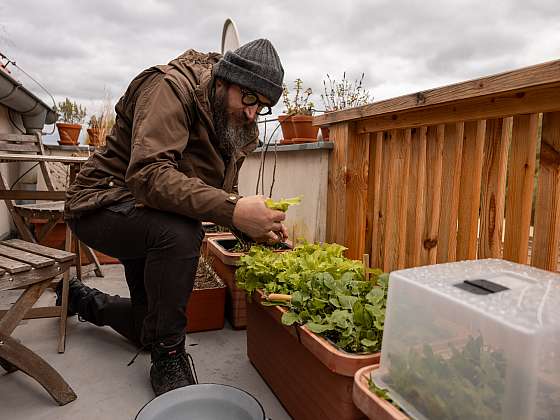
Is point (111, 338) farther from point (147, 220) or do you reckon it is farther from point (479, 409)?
point (479, 409)

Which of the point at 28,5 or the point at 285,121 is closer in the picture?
the point at 285,121

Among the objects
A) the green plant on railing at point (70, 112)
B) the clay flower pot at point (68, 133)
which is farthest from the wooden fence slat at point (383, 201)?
the green plant on railing at point (70, 112)

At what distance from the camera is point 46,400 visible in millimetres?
1548

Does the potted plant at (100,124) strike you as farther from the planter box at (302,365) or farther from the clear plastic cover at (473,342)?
the clear plastic cover at (473,342)

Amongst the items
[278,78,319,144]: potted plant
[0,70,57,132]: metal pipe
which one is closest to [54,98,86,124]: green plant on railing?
[0,70,57,132]: metal pipe

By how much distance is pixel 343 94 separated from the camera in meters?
3.48

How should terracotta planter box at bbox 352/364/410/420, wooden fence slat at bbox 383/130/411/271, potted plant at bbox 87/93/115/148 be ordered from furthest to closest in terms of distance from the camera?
potted plant at bbox 87/93/115/148 → wooden fence slat at bbox 383/130/411/271 → terracotta planter box at bbox 352/364/410/420

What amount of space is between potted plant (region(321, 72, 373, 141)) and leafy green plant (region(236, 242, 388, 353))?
2039mm

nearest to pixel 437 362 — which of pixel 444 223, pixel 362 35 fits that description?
pixel 444 223

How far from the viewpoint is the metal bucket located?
1.18 metres

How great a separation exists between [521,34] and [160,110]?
5.54 feet

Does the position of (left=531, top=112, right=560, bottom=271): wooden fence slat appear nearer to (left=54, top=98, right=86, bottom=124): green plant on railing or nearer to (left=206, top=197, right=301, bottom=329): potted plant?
(left=206, top=197, right=301, bottom=329): potted plant

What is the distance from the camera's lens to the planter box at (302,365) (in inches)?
41.8

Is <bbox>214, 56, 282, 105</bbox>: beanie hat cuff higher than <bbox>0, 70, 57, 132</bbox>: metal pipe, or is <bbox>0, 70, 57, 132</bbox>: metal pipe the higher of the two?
<bbox>0, 70, 57, 132</bbox>: metal pipe
